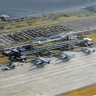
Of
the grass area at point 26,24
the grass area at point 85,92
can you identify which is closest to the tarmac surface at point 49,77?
the grass area at point 85,92

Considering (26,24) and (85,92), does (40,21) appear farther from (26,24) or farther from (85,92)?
(85,92)

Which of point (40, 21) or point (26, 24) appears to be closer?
point (26, 24)

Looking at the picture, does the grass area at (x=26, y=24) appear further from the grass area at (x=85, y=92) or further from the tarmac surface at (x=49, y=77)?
the grass area at (x=85, y=92)

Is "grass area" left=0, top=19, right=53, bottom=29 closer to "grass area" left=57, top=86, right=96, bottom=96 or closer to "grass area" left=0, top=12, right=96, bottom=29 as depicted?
"grass area" left=0, top=12, right=96, bottom=29

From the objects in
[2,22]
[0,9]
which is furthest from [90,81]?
[0,9]

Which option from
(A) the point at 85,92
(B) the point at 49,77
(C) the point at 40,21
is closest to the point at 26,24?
(C) the point at 40,21

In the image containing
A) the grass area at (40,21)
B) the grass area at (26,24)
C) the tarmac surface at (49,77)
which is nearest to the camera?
the tarmac surface at (49,77)

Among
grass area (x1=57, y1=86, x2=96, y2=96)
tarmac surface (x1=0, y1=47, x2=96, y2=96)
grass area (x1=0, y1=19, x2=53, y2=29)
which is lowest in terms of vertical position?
grass area (x1=57, y1=86, x2=96, y2=96)

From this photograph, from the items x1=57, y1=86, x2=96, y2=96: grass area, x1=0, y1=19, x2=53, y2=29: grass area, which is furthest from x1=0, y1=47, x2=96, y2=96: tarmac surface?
x1=0, y1=19, x2=53, y2=29: grass area
